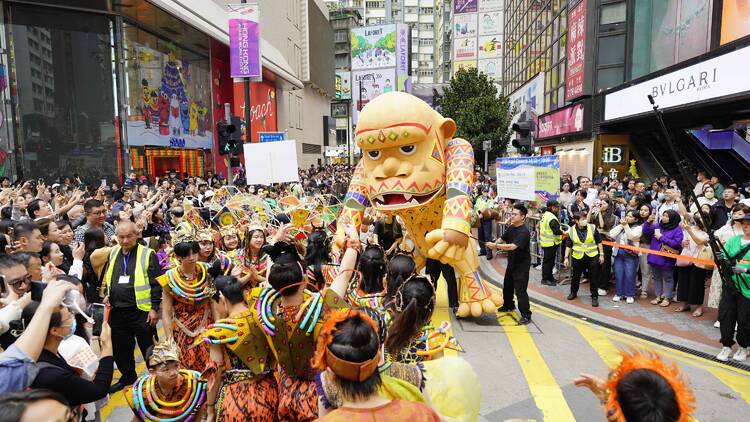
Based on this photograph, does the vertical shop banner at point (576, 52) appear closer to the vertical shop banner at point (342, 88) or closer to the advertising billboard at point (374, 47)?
the advertising billboard at point (374, 47)

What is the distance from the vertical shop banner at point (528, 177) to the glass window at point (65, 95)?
52.3 ft

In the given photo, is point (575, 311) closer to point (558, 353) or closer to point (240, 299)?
point (558, 353)

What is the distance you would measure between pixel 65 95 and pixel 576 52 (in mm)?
21601

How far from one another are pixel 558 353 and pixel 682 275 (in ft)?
9.39

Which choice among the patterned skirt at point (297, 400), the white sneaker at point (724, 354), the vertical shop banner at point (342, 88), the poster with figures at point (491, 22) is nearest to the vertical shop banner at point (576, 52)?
the white sneaker at point (724, 354)

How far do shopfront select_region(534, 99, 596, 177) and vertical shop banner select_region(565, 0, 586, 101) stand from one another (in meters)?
0.91

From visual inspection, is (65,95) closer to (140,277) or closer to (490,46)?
(140,277)

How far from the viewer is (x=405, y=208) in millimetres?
5676

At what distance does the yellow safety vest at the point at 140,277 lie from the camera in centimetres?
484

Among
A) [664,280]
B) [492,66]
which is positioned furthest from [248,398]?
[492,66]

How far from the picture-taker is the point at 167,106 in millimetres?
22391

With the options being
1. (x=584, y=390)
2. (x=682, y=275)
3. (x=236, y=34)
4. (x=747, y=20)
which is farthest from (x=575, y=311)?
(x=236, y=34)

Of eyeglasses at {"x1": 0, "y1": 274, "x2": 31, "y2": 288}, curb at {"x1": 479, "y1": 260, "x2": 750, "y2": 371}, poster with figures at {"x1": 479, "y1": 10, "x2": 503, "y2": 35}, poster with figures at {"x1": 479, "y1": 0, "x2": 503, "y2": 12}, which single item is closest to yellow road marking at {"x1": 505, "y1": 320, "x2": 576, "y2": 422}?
curb at {"x1": 479, "y1": 260, "x2": 750, "y2": 371}

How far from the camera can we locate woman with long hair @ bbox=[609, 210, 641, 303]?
7996 mm
